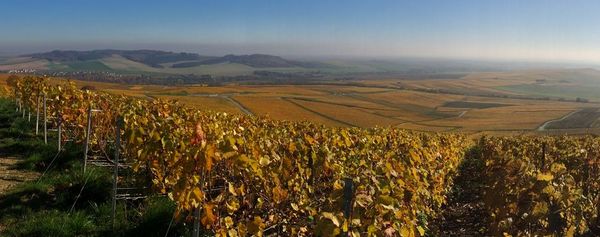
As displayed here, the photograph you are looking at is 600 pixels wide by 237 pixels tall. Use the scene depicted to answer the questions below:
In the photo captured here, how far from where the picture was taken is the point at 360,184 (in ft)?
14.6

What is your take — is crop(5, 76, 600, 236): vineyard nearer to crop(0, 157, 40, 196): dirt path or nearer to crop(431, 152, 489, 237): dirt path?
crop(431, 152, 489, 237): dirt path

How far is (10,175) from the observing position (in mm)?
9977

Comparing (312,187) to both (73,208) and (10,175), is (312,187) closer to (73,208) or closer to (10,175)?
(73,208)

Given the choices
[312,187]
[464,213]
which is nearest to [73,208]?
[312,187]

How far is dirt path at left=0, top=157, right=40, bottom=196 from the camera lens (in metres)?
9.20

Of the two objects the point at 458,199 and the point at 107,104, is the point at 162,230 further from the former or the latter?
the point at 458,199

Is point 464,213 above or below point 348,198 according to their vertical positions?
below

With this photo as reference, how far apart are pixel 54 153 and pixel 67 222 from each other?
5.29 meters

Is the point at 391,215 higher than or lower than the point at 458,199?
higher

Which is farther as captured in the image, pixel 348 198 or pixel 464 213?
pixel 464 213

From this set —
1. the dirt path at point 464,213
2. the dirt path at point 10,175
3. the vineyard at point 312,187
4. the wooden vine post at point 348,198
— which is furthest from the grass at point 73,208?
the dirt path at point 464,213

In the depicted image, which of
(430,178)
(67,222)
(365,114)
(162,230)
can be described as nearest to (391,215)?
(162,230)

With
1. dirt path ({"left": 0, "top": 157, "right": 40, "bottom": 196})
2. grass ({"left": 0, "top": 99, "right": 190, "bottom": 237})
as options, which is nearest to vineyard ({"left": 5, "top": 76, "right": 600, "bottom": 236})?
grass ({"left": 0, "top": 99, "right": 190, "bottom": 237})

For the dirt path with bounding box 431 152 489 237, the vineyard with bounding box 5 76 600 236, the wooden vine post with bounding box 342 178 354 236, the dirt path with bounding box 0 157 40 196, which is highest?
the wooden vine post with bounding box 342 178 354 236
